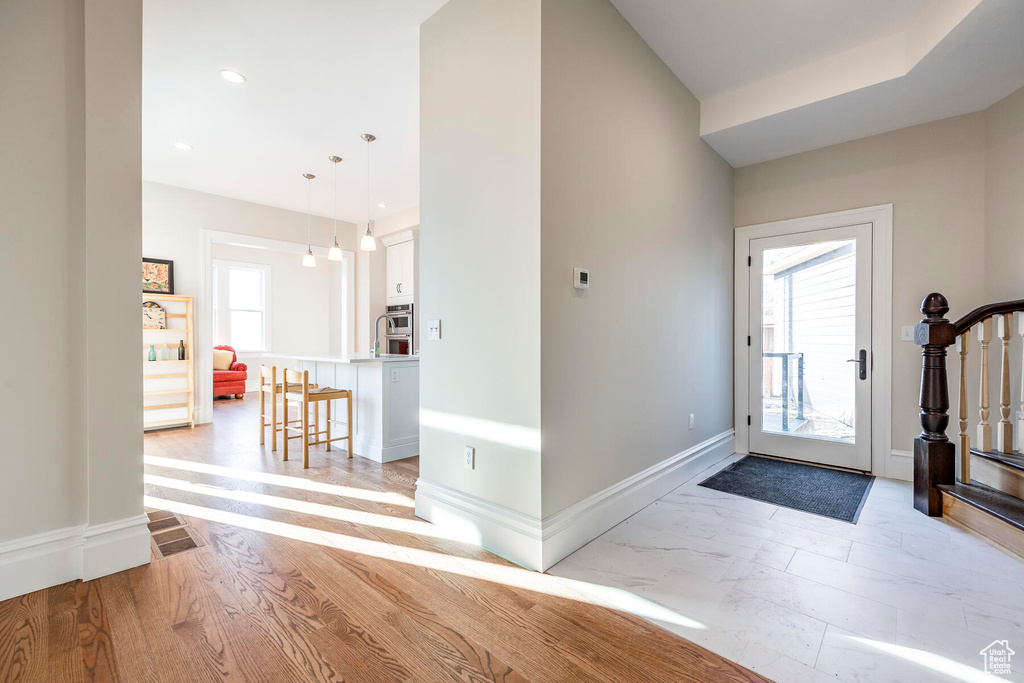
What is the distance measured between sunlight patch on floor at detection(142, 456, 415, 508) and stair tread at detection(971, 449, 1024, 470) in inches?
131

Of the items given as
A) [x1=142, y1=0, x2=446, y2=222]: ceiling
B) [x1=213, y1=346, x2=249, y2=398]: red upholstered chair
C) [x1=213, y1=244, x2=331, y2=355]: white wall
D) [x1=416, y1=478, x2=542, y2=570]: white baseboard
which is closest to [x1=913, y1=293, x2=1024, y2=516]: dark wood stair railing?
[x1=416, y1=478, x2=542, y2=570]: white baseboard

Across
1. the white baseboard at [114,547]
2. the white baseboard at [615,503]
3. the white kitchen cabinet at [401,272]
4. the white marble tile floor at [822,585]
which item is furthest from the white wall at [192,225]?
the white marble tile floor at [822,585]

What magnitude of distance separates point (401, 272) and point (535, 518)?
17.6 ft

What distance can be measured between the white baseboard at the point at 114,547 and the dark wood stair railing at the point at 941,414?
4.23 meters

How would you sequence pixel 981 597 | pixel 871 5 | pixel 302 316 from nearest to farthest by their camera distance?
pixel 981 597, pixel 871 5, pixel 302 316

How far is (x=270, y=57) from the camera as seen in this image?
2.91 meters

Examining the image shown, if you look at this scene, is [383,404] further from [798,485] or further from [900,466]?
[900,466]

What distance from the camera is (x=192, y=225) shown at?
17.8 feet

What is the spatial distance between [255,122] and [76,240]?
2.34 metres

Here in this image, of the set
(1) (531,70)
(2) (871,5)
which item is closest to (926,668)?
(1) (531,70)

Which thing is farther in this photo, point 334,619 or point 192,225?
point 192,225

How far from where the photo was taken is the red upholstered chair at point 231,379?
7824mm

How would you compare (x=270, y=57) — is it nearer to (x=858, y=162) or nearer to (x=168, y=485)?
(x=168, y=485)

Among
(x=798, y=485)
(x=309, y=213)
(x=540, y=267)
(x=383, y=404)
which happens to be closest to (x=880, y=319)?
(x=798, y=485)
